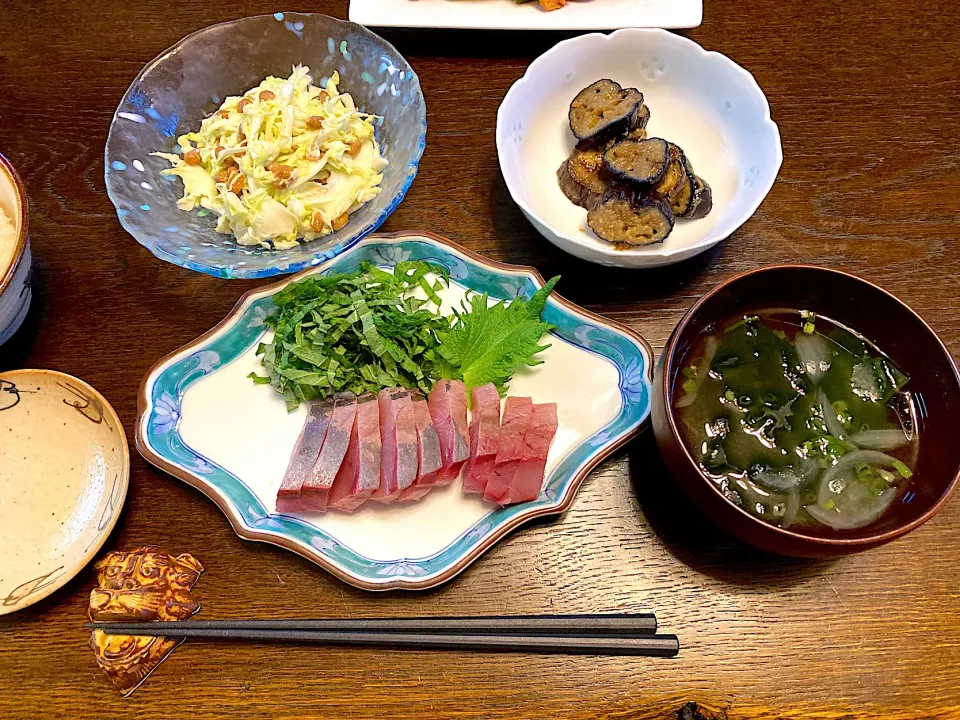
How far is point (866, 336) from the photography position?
1523mm

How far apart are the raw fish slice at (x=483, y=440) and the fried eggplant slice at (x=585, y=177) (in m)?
0.62

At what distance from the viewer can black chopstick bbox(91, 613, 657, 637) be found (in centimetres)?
148

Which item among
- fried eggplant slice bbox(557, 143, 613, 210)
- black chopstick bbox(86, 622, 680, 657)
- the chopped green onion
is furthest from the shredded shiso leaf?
the chopped green onion

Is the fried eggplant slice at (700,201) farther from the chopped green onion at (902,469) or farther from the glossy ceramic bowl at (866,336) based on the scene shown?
the chopped green onion at (902,469)

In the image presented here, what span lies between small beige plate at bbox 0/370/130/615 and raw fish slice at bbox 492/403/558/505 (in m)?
0.92

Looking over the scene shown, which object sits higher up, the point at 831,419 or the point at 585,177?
the point at 585,177

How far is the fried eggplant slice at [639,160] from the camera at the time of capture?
178cm

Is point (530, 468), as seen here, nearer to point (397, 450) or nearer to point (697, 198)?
point (397, 450)

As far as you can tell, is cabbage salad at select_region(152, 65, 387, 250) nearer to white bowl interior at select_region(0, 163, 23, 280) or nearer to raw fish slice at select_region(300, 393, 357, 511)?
white bowl interior at select_region(0, 163, 23, 280)

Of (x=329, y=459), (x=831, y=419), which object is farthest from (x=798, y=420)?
(x=329, y=459)

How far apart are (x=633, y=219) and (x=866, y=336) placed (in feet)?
2.01

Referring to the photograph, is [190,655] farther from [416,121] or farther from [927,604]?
[927,604]

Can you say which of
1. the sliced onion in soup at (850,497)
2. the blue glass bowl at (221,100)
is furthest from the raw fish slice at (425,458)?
the sliced onion in soup at (850,497)

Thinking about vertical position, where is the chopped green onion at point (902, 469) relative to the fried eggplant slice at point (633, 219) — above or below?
below
